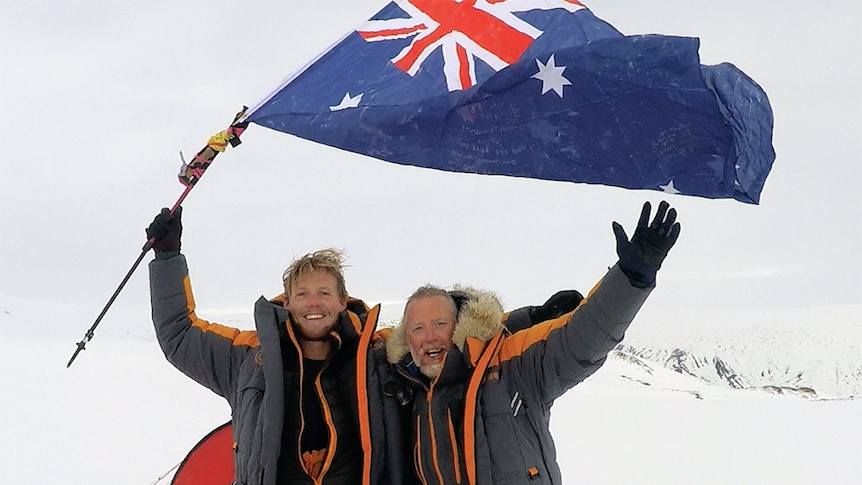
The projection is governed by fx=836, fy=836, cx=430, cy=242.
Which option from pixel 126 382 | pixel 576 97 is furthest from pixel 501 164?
pixel 126 382

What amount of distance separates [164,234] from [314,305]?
A: 0.71m

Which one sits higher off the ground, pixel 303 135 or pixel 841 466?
pixel 303 135

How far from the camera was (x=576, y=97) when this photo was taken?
11.6 feet

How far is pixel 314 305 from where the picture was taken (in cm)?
325

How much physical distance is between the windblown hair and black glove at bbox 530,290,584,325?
2.68 ft

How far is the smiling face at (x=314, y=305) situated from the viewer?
10.6 ft

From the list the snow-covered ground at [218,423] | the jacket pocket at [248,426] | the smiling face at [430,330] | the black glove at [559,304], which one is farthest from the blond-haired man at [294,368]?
the snow-covered ground at [218,423]

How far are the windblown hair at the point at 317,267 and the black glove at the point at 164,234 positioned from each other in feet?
1.56

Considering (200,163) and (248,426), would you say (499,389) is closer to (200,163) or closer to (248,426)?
(248,426)

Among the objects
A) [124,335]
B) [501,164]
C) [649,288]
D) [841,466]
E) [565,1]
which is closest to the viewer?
[649,288]

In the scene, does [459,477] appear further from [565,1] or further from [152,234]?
[565,1]

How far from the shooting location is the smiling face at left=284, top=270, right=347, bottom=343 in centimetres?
324

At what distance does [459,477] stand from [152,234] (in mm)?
1566

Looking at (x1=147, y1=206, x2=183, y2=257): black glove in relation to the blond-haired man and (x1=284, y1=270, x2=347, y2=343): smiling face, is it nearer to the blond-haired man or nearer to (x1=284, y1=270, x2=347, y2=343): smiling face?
the blond-haired man
